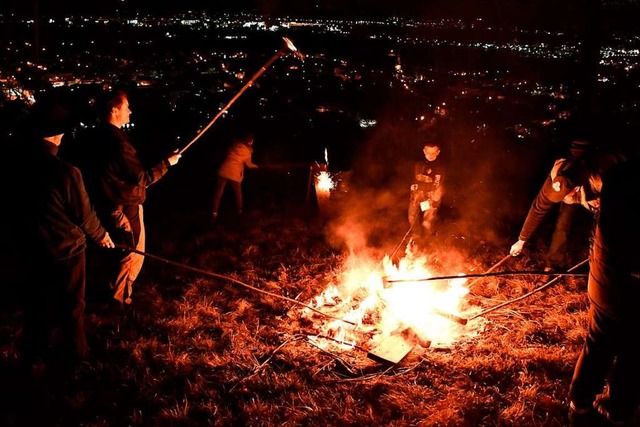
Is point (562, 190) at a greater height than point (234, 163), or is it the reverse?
point (562, 190)

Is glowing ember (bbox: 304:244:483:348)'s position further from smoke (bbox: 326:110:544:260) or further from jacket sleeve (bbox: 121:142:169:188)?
jacket sleeve (bbox: 121:142:169:188)

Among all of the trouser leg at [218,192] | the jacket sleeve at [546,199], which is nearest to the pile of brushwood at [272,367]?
the jacket sleeve at [546,199]

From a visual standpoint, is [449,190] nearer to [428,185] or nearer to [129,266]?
[428,185]

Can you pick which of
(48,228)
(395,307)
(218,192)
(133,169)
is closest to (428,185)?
(395,307)

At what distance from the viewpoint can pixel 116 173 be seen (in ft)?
15.1

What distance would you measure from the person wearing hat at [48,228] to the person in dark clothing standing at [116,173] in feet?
2.11

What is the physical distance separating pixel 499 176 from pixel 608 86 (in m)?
7.90

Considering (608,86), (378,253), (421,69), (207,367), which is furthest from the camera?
(421,69)

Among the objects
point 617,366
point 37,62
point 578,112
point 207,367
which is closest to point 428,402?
point 617,366

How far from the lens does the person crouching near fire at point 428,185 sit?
6668 millimetres

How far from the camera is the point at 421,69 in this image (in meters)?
21.9

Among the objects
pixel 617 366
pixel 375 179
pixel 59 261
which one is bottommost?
pixel 375 179

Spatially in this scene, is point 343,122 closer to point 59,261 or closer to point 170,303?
point 170,303

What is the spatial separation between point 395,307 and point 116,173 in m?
3.31
